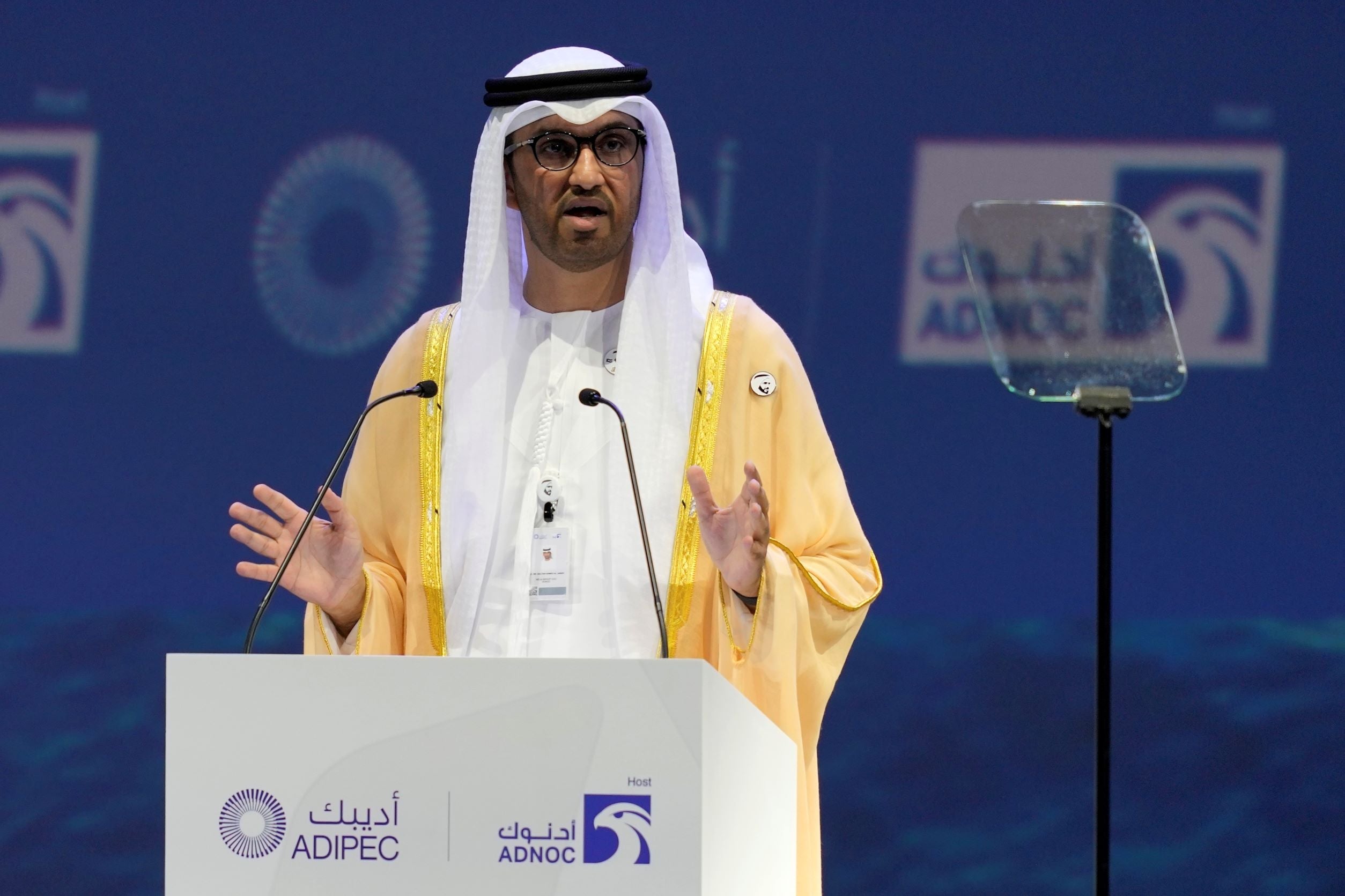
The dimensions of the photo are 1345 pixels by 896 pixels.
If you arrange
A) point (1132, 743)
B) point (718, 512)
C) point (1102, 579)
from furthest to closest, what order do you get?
point (1132, 743)
point (718, 512)
point (1102, 579)

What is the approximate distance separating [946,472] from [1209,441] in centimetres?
61

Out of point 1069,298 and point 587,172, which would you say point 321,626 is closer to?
point 587,172

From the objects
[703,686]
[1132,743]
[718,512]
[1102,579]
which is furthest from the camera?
[1132,743]

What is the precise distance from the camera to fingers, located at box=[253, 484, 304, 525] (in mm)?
2422

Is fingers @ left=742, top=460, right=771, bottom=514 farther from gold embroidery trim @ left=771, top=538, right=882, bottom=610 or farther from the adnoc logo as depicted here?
the adnoc logo

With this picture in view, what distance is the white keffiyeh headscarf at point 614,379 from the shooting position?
9.20 ft

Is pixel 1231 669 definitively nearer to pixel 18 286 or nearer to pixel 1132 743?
pixel 1132 743

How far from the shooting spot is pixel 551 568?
9.14 ft

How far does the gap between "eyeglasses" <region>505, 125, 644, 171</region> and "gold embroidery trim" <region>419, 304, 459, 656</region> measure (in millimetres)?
334

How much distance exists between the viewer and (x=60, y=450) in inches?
167

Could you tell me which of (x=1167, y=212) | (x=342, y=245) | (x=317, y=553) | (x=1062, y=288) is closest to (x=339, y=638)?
(x=317, y=553)

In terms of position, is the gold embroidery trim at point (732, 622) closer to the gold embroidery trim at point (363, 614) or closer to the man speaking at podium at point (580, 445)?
the man speaking at podium at point (580, 445)

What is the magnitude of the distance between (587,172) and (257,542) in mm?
829

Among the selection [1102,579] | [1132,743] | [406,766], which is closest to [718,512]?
[1102,579]
